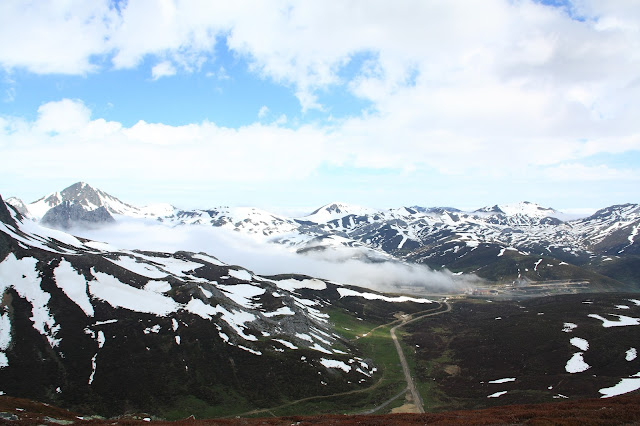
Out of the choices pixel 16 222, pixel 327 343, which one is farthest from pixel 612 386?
pixel 16 222

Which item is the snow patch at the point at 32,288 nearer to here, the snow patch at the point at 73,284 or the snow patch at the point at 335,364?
the snow patch at the point at 73,284

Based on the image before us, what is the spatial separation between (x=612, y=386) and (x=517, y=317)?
96371mm

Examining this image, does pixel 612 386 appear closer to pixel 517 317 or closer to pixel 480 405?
pixel 480 405

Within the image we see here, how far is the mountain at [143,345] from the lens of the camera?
87.4 metres

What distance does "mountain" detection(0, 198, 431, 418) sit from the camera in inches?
3440

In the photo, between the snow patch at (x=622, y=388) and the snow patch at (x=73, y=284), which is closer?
the snow patch at (x=622, y=388)

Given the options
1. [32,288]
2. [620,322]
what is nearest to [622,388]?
[620,322]

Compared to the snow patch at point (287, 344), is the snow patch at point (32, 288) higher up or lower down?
higher up

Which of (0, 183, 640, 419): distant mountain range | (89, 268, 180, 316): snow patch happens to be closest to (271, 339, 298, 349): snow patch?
(0, 183, 640, 419): distant mountain range

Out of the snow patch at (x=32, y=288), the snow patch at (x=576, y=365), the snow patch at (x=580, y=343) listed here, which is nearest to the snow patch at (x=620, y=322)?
the snow patch at (x=580, y=343)

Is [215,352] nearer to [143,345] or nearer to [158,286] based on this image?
[143,345]

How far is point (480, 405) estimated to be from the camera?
8550 cm

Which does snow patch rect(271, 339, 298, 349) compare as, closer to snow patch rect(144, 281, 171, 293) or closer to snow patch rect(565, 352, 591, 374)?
snow patch rect(144, 281, 171, 293)

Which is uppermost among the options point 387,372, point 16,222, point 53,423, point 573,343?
point 16,222
